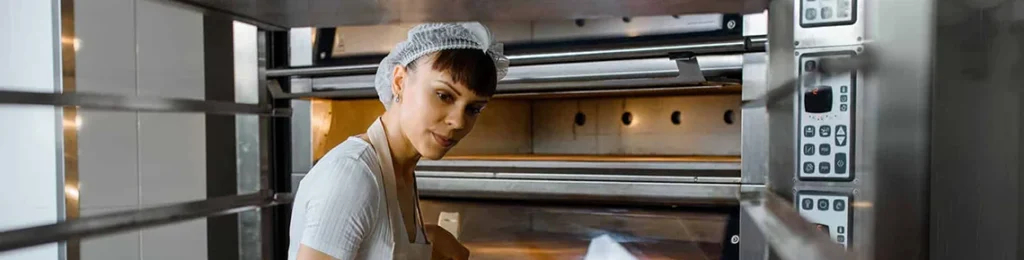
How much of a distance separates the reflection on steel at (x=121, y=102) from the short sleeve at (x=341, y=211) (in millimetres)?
267

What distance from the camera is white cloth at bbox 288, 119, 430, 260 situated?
1023 mm

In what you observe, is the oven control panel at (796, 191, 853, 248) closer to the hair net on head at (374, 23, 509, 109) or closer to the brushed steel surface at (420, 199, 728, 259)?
the brushed steel surface at (420, 199, 728, 259)

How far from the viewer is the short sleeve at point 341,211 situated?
3.34 ft

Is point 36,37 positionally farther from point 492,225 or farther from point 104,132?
point 492,225

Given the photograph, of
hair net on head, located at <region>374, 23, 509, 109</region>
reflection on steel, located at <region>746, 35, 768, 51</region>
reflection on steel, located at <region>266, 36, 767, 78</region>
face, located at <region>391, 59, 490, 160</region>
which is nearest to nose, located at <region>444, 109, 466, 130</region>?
face, located at <region>391, 59, 490, 160</region>

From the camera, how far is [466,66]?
1.17 meters

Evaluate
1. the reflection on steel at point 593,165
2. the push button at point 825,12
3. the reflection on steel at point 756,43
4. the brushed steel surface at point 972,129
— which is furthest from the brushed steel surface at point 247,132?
the brushed steel surface at point 972,129

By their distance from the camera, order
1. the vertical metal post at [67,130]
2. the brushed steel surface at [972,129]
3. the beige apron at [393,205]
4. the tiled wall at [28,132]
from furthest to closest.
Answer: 1. the tiled wall at [28,132]
2. the beige apron at [393,205]
3. the vertical metal post at [67,130]
4. the brushed steel surface at [972,129]

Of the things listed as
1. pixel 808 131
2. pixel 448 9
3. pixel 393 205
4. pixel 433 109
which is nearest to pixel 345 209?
pixel 393 205

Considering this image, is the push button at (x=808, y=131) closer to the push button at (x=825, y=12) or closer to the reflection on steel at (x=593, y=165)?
the push button at (x=825, y=12)

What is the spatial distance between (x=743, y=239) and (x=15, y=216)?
1.37 m

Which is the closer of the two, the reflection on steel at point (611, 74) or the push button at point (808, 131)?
the push button at point (808, 131)

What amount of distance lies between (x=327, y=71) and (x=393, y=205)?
0.51 meters

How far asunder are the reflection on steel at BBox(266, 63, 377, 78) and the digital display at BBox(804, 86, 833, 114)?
2.84ft
